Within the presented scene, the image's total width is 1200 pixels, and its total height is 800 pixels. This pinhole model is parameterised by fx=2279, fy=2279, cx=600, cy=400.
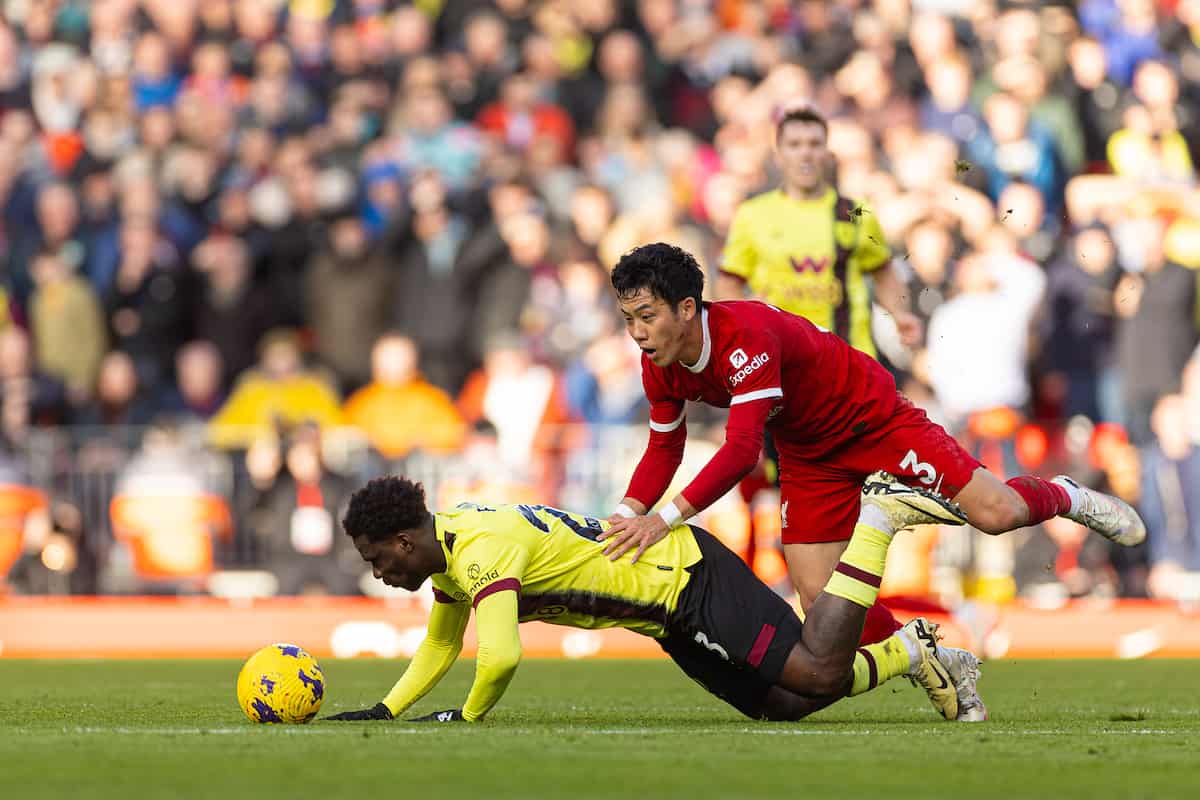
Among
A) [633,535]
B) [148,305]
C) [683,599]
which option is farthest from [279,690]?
[148,305]

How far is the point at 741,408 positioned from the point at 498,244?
9.63 metres

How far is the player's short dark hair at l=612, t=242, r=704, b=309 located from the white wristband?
30.9 inches

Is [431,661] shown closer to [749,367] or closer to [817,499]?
[749,367]

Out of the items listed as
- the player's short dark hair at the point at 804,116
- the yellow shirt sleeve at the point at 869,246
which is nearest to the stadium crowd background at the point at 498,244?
the yellow shirt sleeve at the point at 869,246

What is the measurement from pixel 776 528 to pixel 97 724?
24.2 feet

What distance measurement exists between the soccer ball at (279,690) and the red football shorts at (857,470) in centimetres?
222

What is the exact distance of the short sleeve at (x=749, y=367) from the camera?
344 inches

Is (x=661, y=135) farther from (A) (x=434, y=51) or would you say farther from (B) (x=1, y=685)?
(B) (x=1, y=685)

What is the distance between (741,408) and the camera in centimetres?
875

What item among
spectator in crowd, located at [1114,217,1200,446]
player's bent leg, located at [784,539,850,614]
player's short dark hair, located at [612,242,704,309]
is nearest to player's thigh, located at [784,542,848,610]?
player's bent leg, located at [784,539,850,614]

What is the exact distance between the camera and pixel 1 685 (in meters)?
12.2

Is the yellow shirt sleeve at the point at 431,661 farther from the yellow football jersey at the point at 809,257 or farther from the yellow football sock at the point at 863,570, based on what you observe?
the yellow football jersey at the point at 809,257

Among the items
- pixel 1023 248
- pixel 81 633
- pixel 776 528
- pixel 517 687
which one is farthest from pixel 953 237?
pixel 81 633

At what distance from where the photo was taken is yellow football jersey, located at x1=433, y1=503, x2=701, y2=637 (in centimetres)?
854
